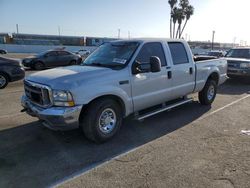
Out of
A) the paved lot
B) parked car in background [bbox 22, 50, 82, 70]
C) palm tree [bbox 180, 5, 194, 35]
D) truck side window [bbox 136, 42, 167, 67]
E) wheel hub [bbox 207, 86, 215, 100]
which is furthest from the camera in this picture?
palm tree [bbox 180, 5, 194, 35]

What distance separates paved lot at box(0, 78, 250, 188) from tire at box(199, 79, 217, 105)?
1.05 m

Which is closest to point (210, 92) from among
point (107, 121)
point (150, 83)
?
point (150, 83)

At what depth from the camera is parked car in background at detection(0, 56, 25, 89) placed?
32.7 feet

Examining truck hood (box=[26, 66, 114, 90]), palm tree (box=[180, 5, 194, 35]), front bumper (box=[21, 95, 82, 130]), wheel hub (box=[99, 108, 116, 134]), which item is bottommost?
wheel hub (box=[99, 108, 116, 134])

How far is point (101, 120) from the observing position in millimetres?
4508

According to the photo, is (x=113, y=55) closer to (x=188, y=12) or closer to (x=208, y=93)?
(x=208, y=93)

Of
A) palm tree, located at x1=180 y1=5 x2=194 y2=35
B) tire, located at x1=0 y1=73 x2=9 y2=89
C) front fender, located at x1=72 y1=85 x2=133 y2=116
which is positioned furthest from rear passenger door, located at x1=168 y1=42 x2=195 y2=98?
palm tree, located at x1=180 y1=5 x2=194 y2=35

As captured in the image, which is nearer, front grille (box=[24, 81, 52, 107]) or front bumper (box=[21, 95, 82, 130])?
front bumper (box=[21, 95, 82, 130])

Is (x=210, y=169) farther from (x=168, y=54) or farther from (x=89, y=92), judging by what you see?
(x=168, y=54)

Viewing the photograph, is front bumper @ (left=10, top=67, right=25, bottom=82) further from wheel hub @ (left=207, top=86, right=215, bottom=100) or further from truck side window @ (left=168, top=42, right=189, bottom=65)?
wheel hub @ (left=207, top=86, right=215, bottom=100)

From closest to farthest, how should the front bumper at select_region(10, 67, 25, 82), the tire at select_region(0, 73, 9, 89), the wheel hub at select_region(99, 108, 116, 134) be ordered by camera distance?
1. the wheel hub at select_region(99, 108, 116, 134)
2. the tire at select_region(0, 73, 9, 89)
3. the front bumper at select_region(10, 67, 25, 82)

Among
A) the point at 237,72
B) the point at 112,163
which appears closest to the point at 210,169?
the point at 112,163

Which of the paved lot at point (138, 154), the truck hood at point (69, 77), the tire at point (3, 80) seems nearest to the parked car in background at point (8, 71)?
the tire at point (3, 80)

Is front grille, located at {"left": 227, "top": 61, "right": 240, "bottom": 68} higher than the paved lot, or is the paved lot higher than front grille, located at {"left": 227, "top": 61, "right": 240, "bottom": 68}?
front grille, located at {"left": 227, "top": 61, "right": 240, "bottom": 68}
